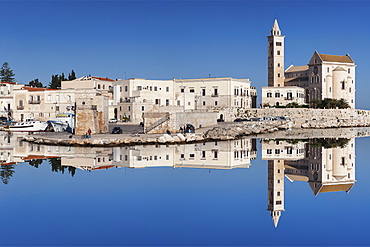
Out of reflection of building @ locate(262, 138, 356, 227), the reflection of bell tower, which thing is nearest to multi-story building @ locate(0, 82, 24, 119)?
reflection of building @ locate(262, 138, 356, 227)

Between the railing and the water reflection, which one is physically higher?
the railing

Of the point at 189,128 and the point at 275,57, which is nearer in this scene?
the point at 189,128

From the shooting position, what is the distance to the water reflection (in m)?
14.6

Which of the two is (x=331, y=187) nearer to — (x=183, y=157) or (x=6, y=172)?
(x=183, y=157)

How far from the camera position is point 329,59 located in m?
69.9

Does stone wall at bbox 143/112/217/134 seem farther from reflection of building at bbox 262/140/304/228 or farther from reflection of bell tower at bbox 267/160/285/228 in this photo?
reflection of bell tower at bbox 267/160/285/228

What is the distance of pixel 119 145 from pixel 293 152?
963cm

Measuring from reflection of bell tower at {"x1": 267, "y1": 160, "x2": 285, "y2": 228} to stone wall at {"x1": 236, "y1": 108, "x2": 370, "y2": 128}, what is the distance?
34.0 metres

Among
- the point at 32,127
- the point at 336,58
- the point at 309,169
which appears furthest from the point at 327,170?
the point at 336,58

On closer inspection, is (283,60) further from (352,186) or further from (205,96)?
(352,186)

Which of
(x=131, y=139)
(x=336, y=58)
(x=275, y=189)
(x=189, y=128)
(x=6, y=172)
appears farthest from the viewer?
(x=336, y=58)

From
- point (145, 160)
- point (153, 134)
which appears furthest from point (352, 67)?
point (145, 160)

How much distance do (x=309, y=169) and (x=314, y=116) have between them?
4311 centimetres

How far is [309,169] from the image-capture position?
55.5ft
